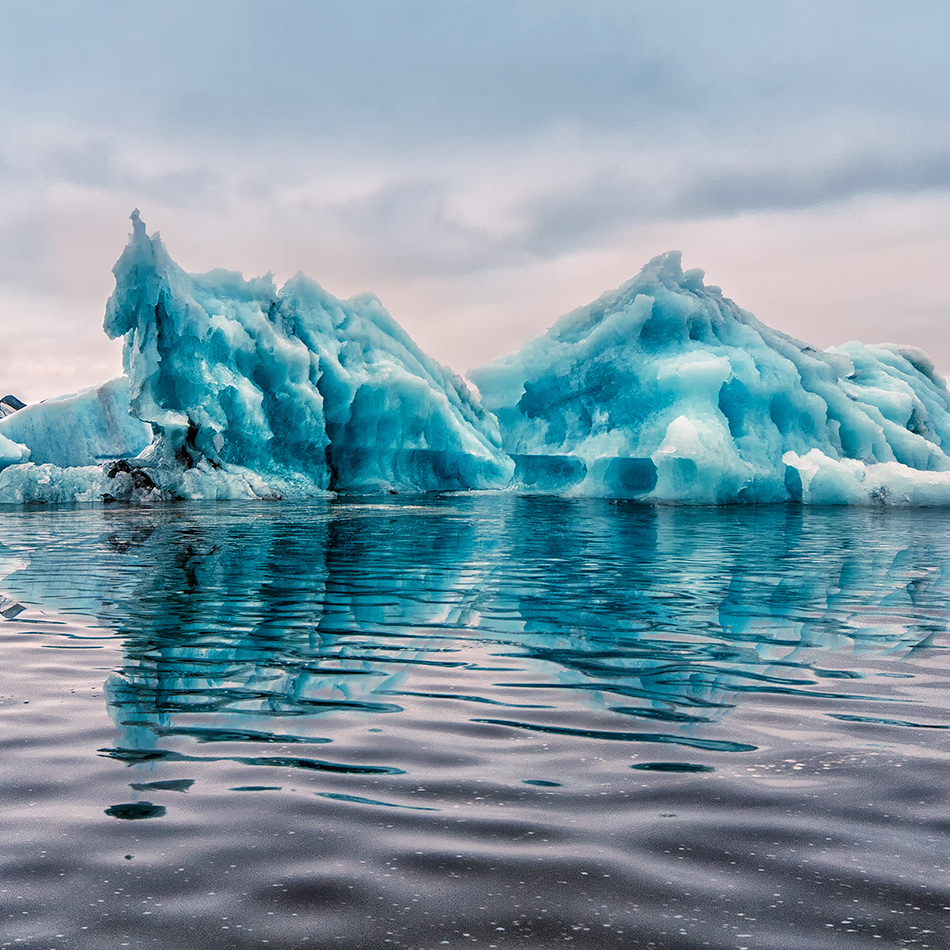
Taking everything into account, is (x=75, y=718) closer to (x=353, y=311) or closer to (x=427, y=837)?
(x=427, y=837)

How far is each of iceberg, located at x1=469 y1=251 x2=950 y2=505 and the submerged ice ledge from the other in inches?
2.3

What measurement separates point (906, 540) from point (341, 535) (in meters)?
8.88

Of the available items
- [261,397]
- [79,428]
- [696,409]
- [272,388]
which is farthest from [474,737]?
[79,428]

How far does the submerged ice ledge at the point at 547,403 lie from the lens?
25141 millimetres

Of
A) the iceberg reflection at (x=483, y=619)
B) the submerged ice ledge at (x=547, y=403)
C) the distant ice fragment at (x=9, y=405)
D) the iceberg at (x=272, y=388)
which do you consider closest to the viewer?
the iceberg reflection at (x=483, y=619)

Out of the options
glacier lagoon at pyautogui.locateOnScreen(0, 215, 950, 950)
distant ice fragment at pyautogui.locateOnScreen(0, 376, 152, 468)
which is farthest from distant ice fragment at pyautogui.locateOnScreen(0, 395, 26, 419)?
glacier lagoon at pyautogui.locateOnScreen(0, 215, 950, 950)

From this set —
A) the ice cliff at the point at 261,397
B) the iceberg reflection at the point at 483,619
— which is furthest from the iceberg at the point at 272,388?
the iceberg reflection at the point at 483,619

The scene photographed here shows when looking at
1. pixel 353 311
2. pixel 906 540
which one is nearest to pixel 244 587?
pixel 906 540

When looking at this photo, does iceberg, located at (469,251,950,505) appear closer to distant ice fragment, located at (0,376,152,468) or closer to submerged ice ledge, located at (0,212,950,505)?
submerged ice ledge, located at (0,212,950,505)

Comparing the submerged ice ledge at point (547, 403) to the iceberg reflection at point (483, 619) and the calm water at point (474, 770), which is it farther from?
the calm water at point (474, 770)

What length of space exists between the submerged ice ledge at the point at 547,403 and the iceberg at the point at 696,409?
0.20 ft

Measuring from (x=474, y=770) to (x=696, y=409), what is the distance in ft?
70.1

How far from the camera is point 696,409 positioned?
23.9 metres

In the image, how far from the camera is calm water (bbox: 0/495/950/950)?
93.1 inches
